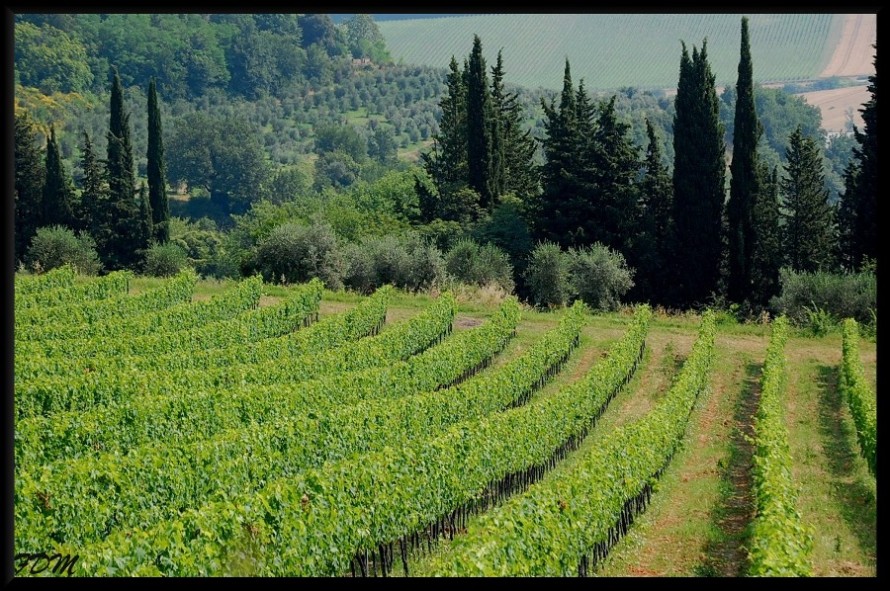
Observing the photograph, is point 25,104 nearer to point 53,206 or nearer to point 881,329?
point 53,206

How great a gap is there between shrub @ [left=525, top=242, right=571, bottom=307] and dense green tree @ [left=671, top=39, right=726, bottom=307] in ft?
19.4

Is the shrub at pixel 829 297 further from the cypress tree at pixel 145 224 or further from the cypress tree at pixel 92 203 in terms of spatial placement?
the cypress tree at pixel 92 203

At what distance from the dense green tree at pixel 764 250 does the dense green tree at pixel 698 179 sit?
1.63 metres

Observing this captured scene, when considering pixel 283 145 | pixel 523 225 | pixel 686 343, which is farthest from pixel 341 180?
pixel 686 343

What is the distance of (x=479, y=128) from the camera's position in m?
53.3

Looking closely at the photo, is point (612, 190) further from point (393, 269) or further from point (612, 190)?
point (393, 269)

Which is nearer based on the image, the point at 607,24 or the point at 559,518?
the point at 559,518

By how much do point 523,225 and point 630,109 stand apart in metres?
114

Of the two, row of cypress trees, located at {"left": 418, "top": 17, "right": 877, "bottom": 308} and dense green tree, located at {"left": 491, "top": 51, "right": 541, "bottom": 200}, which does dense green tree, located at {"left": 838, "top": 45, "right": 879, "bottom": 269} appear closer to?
row of cypress trees, located at {"left": 418, "top": 17, "right": 877, "bottom": 308}

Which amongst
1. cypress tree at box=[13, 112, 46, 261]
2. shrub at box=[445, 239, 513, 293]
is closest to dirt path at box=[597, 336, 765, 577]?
shrub at box=[445, 239, 513, 293]

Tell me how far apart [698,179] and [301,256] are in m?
16.9

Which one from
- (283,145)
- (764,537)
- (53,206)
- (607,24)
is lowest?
(764,537)

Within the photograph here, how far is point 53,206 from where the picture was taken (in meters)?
60.9

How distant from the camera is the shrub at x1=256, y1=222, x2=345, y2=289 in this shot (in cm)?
4506
